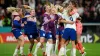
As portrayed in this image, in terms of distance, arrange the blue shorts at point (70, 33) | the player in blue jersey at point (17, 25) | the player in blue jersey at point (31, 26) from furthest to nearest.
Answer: the player in blue jersey at point (31, 26) < the player in blue jersey at point (17, 25) < the blue shorts at point (70, 33)

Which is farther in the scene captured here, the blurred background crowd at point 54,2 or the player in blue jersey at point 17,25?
the blurred background crowd at point 54,2

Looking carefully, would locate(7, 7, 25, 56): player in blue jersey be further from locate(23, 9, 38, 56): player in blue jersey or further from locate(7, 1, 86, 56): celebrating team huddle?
locate(23, 9, 38, 56): player in blue jersey

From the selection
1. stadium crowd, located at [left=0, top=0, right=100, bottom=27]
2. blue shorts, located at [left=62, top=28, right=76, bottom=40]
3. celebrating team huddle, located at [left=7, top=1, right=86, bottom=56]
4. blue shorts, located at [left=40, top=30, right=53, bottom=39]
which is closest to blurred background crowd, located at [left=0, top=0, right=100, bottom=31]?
stadium crowd, located at [left=0, top=0, right=100, bottom=27]

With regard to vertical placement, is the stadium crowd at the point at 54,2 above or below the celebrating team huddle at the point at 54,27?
below

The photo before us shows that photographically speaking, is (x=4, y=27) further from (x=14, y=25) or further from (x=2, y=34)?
(x=14, y=25)

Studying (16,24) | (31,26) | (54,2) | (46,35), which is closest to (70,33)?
(46,35)

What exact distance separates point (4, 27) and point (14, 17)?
1158 centimetres

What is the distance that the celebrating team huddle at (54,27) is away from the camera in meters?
18.7

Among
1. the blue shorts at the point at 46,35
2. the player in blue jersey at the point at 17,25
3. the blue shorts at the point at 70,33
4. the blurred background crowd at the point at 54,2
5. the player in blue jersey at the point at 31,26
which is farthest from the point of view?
the blurred background crowd at the point at 54,2

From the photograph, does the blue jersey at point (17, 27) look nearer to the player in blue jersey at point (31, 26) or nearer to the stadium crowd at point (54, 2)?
the player in blue jersey at point (31, 26)

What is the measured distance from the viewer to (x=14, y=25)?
70.2ft

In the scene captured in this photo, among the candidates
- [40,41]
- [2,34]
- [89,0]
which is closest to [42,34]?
[40,41]

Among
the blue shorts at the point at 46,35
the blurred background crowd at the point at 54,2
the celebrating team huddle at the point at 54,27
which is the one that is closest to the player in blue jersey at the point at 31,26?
the celebrating team huddle at the point at 54,27

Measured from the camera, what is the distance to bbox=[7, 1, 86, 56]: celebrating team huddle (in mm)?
18656
